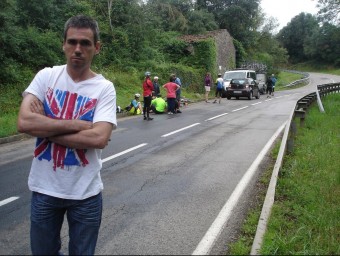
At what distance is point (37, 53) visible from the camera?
733 inches

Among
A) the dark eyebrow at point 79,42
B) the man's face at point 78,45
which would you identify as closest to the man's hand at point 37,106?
the man's face at point 78,45

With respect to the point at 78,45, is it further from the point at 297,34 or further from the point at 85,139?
the point at 297,34

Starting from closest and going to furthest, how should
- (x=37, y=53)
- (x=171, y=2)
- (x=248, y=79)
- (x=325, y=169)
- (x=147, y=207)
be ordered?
(x=147, y=207)
(x=325, y=169)
(x=37, y=53)
(x=248, y=79)
(x=171, y=2)

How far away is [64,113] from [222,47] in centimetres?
3857

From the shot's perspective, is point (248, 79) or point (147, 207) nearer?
point (147, 207)

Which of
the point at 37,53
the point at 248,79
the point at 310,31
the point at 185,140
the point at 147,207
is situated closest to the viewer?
the point at 147,207

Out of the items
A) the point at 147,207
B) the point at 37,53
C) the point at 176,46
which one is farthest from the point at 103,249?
the point at 176,46

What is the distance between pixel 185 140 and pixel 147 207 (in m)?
5.68

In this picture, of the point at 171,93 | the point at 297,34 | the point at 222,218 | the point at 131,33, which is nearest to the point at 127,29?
the point at 131,33

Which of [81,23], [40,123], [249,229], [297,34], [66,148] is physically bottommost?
[249,229]

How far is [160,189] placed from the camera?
21.2 ft

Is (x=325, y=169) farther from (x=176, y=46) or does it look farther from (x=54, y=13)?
(x=176, y=46)

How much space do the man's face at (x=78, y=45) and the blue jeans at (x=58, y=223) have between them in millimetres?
898

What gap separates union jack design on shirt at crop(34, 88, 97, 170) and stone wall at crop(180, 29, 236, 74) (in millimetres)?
33901
